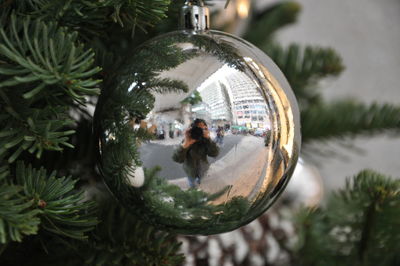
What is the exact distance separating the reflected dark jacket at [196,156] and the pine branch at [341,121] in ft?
0.91

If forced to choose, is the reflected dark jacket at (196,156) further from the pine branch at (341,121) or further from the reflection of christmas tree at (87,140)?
the pine branch at (341,121)

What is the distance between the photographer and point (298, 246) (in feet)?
1.38

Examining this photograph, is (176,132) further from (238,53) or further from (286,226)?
(286,226)

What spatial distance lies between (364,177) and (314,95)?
0.22m

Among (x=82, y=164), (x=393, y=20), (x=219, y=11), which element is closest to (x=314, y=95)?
(x=219, y=11)

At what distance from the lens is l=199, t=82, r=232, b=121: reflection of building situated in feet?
0.73

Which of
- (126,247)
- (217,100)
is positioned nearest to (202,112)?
(217,100)

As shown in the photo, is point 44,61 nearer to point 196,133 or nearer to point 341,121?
point 196,133

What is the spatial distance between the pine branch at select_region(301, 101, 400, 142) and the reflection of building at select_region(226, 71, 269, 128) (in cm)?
26

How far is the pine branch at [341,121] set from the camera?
0.48 metres

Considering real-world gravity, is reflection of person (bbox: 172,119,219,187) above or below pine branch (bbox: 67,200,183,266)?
above

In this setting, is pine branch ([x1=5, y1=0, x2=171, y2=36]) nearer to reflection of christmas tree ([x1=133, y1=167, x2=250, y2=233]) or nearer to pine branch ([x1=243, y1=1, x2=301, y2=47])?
reflection of christmas tree ([x1=133, y1=167, x2=250, y2=233])

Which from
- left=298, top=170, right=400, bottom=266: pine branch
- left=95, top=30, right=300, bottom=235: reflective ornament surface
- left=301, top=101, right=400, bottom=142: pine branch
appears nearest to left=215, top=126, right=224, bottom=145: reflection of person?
left=95, top=30, right=300, bottom=235: reflective ornament surface

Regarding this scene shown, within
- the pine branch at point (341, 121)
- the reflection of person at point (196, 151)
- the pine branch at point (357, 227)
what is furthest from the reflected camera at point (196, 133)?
the pine branch at point (341, 121)
